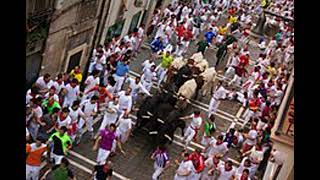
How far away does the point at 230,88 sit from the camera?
24141mm

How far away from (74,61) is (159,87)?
3357mm

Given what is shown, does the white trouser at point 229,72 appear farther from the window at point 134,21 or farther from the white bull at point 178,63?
the window at point 134,21

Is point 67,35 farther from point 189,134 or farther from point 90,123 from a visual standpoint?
point 189,134

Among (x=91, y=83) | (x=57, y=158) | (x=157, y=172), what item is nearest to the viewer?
(x=57, y=158)

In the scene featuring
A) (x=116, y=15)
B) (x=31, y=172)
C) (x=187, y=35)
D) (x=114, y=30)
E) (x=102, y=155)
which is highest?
(x=187, y=35)

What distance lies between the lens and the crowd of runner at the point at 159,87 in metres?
13.9

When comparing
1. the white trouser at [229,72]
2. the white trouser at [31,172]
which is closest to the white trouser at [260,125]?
the white trouser at [229,72]

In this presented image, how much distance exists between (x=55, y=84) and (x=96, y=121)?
240 cm

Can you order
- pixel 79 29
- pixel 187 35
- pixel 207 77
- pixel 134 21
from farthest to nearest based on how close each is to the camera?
pixel 134 21 → pixel 187 35 → pixel 207 77 → pixel 79 29

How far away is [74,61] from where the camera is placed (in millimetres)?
19766

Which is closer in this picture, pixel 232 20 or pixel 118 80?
pixel 118 80

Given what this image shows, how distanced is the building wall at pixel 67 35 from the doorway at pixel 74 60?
0.19 m

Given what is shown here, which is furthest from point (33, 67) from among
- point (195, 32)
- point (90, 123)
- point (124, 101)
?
point (195, 32)
